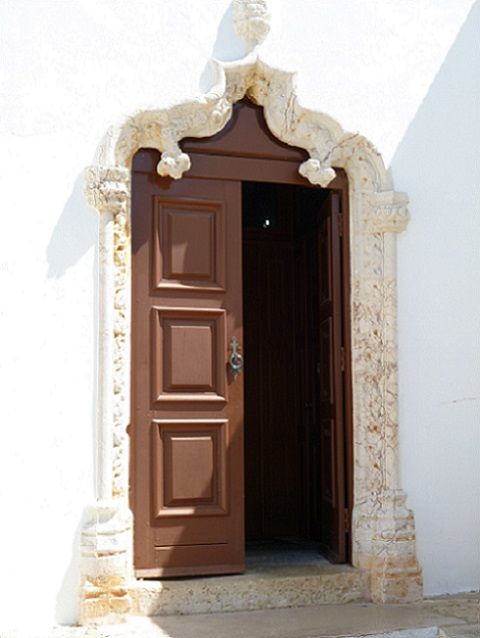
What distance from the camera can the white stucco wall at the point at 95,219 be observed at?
467cm

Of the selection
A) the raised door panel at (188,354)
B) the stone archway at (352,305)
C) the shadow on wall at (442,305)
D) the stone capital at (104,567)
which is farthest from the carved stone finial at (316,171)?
the stone capital at (104,567)

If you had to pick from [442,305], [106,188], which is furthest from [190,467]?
[442,305]

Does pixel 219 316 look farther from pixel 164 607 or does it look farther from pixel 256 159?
pixel 164 607

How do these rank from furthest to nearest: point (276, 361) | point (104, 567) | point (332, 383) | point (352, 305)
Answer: point (276, 361) → point (332, 383) → point (352, 305) → point (104, 567)

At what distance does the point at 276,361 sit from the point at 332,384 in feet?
4.55

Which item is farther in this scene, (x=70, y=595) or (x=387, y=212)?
(x=387, y=212)

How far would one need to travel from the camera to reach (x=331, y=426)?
18.3ft

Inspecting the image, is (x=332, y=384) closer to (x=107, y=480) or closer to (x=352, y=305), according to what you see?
(x=352, y=305)

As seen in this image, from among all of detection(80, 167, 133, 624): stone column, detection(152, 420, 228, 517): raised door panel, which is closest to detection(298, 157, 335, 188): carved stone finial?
detection(80, 167, 133, 624): stone column

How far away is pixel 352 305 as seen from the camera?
542 centimetres

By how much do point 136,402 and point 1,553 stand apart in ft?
3.28

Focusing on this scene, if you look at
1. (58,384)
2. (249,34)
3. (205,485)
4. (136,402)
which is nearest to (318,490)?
(205,485)

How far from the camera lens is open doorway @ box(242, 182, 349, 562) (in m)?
A: 6.52

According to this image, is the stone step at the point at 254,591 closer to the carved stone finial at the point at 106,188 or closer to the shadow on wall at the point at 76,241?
the shadow on wall at the point at 76,241
